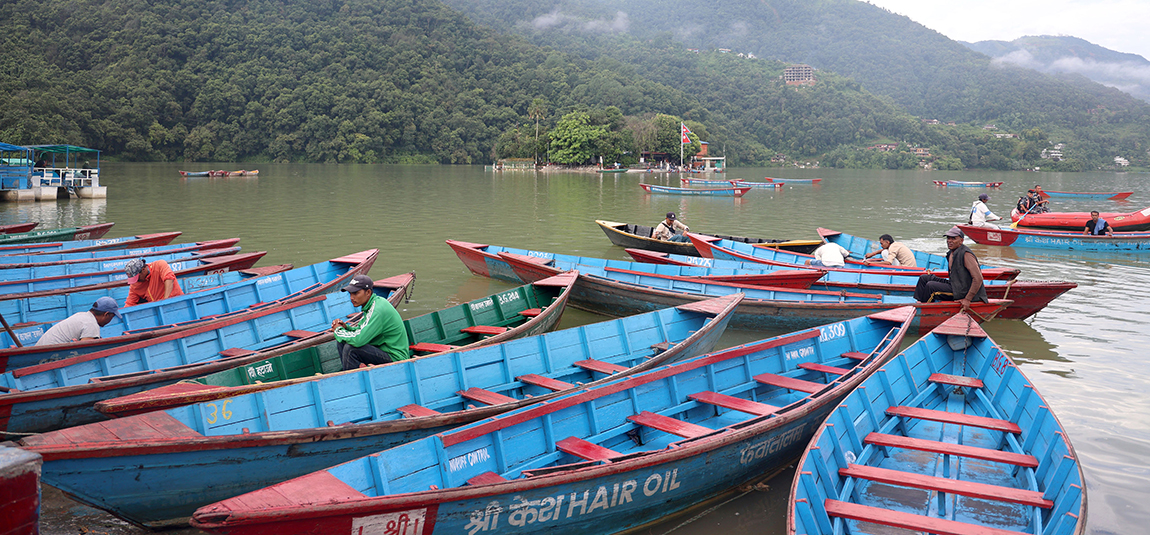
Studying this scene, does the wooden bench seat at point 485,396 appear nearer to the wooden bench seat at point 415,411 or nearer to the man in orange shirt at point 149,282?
the wooden bench seat at point 415,411

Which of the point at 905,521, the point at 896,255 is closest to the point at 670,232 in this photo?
the point at 896,255

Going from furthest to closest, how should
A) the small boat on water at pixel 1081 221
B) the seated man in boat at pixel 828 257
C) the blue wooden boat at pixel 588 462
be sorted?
the small boat on water at pixel 1081 221 < the seated man in boat at pixel 828 257 < the blue wooden boat at pixel 588 462

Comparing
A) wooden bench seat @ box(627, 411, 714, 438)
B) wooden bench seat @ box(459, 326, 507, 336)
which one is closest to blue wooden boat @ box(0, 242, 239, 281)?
wooden bench seat @ box(459, 326, 507, 336)

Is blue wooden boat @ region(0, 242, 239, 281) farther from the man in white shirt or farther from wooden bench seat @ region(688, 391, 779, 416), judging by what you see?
the man in white shirt

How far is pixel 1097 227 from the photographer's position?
19.9 meters

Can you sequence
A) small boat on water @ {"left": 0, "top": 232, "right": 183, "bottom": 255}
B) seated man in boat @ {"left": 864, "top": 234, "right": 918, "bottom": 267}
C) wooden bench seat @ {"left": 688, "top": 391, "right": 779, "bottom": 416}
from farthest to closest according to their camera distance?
small boat on water @ {"left": 0, "top": 232, "right": 183, "bottom": 255}, seated man in boat @ {"left": 864, "top": 234, "right": 918, "bottom": 267}, wooden bench seat @ {"left": 688, "top": 391, "right": 779, "bottom": 416}

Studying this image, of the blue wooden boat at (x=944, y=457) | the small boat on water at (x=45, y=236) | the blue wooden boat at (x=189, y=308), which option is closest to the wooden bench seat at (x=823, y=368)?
the blue wooden boat at (x=944, y=457)

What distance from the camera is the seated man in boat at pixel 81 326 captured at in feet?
25.4

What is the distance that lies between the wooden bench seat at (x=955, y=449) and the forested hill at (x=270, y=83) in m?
85.5

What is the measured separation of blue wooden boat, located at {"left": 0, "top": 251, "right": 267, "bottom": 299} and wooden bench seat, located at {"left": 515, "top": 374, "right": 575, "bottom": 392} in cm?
784

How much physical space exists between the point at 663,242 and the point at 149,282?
1147cm

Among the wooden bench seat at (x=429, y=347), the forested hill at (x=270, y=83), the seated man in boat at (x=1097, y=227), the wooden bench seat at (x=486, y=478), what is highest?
the forested hill at (x=270, y=83)

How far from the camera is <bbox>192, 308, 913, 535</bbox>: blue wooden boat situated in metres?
3.87

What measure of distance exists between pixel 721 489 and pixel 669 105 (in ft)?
457
